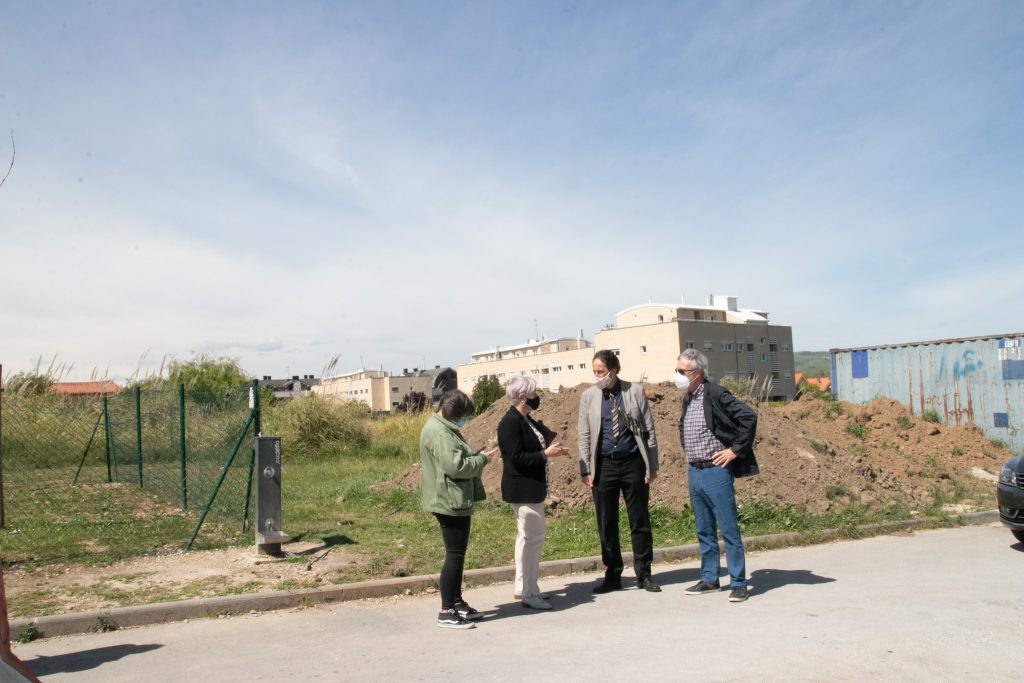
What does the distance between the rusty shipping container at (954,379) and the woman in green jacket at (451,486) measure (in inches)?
642

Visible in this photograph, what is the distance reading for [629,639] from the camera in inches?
220

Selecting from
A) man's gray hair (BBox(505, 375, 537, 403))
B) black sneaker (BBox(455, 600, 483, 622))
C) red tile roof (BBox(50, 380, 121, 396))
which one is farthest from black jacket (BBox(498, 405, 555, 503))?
red tile roof (BBox(50, 380, 121, 396))

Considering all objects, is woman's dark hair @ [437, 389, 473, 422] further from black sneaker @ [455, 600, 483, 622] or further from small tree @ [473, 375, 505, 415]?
small tree @ [473, 375, 505, 415]

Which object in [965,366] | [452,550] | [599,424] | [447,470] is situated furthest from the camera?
[965,366]

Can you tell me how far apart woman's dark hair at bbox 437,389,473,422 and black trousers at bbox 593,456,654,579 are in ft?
5.00

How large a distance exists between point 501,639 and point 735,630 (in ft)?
5.55

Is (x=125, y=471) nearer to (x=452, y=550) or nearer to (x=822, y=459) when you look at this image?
(x=452, y=550)

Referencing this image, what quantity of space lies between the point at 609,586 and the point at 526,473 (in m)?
1.59

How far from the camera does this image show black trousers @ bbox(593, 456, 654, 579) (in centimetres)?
692

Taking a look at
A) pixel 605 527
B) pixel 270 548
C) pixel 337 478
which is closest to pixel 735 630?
pixel 605 527

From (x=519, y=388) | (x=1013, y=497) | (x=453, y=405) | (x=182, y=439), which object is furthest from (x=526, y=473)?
(x=182, y=439)

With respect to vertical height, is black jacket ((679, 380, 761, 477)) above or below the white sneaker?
above

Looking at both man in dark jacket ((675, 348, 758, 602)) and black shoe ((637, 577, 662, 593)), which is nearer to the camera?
man in dark jacket ((675, 348, 758, 602))

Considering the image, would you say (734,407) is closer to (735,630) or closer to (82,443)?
(735,630)
